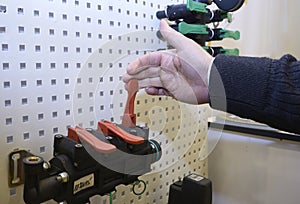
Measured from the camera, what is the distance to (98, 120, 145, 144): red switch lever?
1.69 ft

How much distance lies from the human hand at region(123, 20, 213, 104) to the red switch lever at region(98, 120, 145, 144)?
11 centimetres

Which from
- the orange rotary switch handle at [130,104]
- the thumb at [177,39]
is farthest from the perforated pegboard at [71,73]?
the thumb at [177,39]

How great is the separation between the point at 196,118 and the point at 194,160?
161mm

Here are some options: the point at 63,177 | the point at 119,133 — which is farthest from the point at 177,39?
the point at 63,177

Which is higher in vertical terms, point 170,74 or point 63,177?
point 170,74

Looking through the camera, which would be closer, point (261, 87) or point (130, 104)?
point (261, 87)

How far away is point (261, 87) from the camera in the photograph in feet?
1.43

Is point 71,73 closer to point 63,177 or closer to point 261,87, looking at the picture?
point 63,177

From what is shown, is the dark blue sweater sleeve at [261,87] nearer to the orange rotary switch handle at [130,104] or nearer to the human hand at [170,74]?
the human hand at [170,74]

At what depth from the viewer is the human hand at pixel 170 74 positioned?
21.5 inches

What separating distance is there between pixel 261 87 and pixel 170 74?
0.21 m

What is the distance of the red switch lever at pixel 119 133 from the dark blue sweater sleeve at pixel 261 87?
0.16 m

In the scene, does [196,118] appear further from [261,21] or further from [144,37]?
[261,21]

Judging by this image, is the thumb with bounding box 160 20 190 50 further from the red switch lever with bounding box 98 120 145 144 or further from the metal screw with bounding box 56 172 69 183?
the metal screw with bounding box 56 172 69 183
